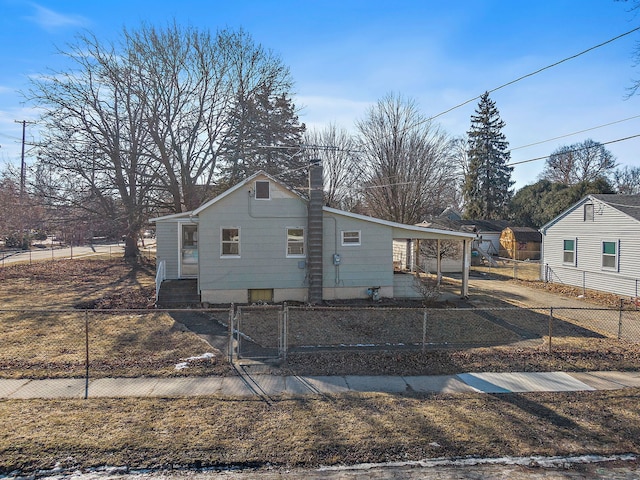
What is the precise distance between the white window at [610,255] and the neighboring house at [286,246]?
796 cm

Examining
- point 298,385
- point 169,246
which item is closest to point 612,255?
point 298,385

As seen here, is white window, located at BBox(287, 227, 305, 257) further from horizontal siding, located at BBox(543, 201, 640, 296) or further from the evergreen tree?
horizontal siding, located at BBox(543, 201, 640, 296)

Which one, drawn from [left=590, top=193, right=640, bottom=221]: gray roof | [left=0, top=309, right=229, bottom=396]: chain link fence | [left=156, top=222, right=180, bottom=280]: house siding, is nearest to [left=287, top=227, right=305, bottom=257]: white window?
[left=0, top=309, right=229, bottom=396]: chain link fence

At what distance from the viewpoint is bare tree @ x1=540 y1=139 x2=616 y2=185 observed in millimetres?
48125

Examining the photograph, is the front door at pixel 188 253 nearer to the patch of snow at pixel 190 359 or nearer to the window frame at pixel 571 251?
the patch of snow at pixel 190 359

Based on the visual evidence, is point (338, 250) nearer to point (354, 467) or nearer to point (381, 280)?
point (381, 280)

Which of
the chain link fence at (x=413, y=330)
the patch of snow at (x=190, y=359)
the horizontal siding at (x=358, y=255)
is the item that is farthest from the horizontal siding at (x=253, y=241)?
the patch of snow at (x=190, y=359)

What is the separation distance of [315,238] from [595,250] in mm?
13743

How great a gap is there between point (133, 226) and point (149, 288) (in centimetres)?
683

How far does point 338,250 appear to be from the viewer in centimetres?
1439

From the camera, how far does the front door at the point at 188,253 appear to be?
57.4ft

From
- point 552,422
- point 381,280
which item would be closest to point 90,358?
point 552,422

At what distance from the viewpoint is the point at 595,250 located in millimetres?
18328

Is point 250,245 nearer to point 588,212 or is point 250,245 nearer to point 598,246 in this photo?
point 598,246
